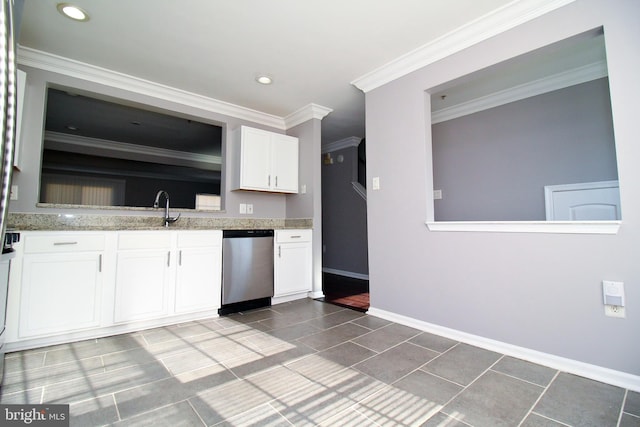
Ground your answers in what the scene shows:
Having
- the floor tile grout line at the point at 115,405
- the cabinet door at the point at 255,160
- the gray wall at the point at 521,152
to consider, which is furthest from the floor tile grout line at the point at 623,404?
the cabinet door at the point at 255,160

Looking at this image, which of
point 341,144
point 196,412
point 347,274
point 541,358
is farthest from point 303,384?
point 341,144

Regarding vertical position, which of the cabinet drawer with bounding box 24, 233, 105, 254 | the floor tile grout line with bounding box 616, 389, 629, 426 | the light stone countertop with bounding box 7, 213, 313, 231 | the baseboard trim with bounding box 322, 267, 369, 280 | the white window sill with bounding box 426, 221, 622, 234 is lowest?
the floor tile grout line with bounding box 616, 389, 629, 426

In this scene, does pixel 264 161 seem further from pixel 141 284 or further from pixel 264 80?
pixel 141 284

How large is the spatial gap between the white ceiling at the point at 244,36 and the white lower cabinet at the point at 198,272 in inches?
61.8

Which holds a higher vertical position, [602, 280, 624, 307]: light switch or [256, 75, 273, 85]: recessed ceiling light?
[256, 75, 273, 85]: recessed ceiling light

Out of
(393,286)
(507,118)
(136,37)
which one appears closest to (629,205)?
(393,286)

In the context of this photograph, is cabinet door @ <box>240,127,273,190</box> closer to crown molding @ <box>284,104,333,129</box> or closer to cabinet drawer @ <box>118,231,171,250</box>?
crown molding @ <box>284,104,333,129</box>

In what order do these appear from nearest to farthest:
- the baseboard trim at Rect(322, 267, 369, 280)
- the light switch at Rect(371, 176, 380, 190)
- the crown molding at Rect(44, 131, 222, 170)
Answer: the light switch at Rect(371, 176, 380, 190), the baseboard trim at Rect(322, 267, 369, 280), the crown molding at Rect(44, 131, 222, 170)

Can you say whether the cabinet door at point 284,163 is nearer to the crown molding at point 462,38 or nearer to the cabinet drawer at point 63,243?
the crown molding at point 462,38

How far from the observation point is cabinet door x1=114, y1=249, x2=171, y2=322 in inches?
95.0

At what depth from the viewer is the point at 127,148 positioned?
566cm

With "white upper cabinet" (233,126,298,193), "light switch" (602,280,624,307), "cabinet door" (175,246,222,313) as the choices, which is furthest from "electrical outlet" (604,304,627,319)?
"white upper cabinet" (233,126,298,193)

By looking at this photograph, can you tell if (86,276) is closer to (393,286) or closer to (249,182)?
(249,182)

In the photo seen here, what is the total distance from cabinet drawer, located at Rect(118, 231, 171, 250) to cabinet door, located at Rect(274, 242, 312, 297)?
1.14 meters
